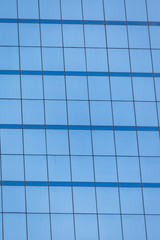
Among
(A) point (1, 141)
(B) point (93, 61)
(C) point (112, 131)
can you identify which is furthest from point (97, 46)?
(A) point (1, 141)

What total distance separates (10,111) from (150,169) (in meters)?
7.07

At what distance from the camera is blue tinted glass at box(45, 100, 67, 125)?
30859 millimetres

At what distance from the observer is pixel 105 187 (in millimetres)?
30000

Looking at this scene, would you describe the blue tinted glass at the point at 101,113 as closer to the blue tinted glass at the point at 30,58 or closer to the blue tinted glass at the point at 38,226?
the blue tinted glass at the point at 30,58

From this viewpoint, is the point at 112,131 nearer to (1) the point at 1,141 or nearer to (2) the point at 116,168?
(2) the point at 116,168

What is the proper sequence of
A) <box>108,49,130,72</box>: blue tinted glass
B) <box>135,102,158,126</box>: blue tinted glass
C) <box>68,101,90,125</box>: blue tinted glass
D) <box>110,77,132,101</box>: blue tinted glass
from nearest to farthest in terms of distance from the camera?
<box>68,101,90,125</box>: blue tinted glass → <box>135,102,158,126</box>: blue tinted glass → <box>110,77,132,101</box>: blue tinted glass → <box>108,49,130,72</box>: blue tinted glass

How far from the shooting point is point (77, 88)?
3158 cm

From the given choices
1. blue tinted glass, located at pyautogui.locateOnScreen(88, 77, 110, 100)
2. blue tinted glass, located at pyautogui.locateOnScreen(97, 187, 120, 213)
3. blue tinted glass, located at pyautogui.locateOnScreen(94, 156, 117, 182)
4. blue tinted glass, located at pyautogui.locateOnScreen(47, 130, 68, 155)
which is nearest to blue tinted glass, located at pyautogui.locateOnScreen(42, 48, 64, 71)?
blue tinted glass, located at pyautogui.locateOnScreen(88, 77, 110, 100)

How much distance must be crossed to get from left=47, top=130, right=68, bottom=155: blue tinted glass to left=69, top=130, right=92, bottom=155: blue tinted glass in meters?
0.29

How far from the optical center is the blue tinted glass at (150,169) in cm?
3036

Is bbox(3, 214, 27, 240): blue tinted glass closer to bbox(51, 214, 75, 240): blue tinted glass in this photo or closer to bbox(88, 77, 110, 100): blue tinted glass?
bbox(51, 214, 75, 240): blue tinted glass

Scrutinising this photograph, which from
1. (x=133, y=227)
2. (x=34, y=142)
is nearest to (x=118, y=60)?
(x=34, y=142)

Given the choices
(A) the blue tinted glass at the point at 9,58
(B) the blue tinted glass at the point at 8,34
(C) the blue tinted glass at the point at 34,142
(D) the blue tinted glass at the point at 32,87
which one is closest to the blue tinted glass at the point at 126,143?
(C) the blue tinted glass at the point at 34,142

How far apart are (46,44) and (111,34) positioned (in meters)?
3.34
